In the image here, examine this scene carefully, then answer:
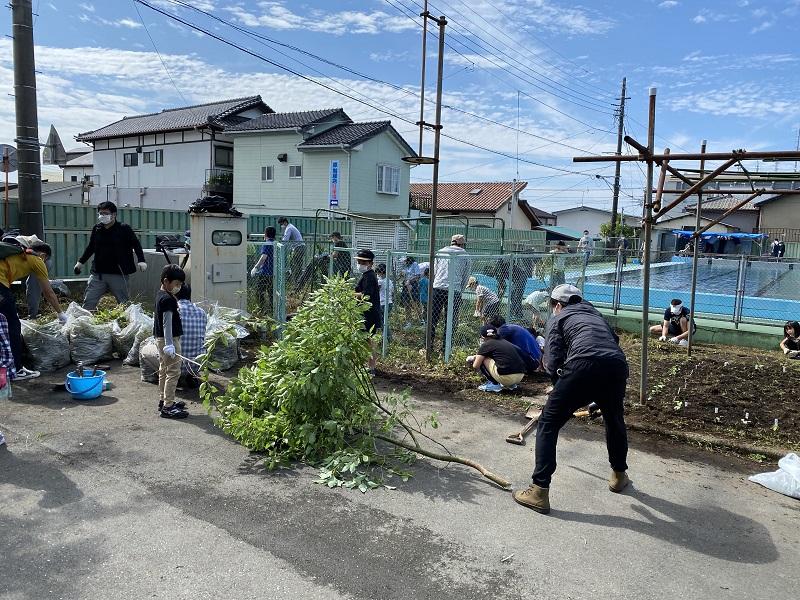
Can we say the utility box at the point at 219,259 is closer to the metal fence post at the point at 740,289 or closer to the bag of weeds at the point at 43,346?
the bag of weeds at the point at 43,346

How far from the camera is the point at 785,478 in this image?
4.64 metres

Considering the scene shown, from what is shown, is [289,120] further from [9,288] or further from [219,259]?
[9,288]

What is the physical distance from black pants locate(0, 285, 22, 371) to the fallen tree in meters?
2.43

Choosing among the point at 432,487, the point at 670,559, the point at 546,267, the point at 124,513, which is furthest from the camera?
the point at 546,267

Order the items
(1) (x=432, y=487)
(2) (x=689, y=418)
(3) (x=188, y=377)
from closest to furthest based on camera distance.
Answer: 1. (1) (x=432, y=487)
2. (2) (x=689, y=418)
3. (3) (x=188, y=377)

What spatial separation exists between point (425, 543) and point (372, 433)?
1.43m

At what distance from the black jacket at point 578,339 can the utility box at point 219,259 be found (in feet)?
17.8

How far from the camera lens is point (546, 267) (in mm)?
10758

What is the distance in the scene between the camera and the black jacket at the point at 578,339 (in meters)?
4.11

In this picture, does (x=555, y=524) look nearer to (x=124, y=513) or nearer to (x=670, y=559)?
(x=670, y=559)

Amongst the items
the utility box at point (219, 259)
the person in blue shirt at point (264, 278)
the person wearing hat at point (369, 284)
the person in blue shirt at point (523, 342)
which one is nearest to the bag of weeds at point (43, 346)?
the utility box at point (219, 259)

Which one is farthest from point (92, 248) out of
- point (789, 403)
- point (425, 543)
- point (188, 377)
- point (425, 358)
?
point (789, 403)

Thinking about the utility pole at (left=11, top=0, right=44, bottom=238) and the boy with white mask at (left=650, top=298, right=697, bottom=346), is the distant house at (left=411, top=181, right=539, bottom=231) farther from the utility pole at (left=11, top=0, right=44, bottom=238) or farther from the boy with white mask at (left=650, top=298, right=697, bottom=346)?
the utility pole at (left=11, top=0, right=44, bottom=238)

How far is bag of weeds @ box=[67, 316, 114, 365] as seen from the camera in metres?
7.34
